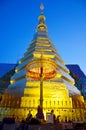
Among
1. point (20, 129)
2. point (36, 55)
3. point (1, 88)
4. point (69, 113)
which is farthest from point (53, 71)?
point (1, 88)

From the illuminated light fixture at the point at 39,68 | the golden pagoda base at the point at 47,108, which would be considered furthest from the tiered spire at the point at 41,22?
the golden pagoda base at the point at 47,108

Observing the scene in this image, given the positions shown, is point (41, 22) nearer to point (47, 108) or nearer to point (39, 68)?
point (39, 68)

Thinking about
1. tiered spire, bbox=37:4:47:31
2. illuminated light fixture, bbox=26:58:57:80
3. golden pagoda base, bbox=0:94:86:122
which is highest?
tiered spire, bbox=37:4:47:31

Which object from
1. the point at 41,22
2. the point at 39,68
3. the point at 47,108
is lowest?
the point at 47,108

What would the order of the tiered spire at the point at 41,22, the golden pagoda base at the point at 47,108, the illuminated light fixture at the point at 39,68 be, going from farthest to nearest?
the tiered spire at the point at 41,22 < the golden pagoda base at the point at 47,108 < the illuminated light fixture at the point at 39,68

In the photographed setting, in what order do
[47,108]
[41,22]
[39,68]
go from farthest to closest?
[41,22] < [47,108] < [39,68]

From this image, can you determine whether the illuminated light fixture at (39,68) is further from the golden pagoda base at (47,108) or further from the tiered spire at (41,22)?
the tiered spire at (41,22)

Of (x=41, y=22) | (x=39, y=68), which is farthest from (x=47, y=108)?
(x=41, y=22)

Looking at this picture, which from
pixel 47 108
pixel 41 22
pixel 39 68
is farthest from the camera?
pixel 41 22

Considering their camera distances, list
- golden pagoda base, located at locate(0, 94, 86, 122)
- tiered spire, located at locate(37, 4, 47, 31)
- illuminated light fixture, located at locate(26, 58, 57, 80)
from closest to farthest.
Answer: illuminated light fixture, located at locate(26, 58, 57, 80)
golden pagoda base, located at locate(0, 94, 86, 122)
tiered spire, located at locate(37, 4, 47, 31)

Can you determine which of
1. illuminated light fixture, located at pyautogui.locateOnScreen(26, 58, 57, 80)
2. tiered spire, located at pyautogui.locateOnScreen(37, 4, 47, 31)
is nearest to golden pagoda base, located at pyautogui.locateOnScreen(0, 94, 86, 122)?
illuminated light fixture, located at pyautogui.locateOnScreen(26, 58, 57, 80)

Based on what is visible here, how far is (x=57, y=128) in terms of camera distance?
5.82 m

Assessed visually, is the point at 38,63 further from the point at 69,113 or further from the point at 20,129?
the point at 20,129

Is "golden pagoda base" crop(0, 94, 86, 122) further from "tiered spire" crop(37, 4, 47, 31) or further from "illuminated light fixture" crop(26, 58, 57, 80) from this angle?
"tiered spire" crop(37, 4, 47, 31)
